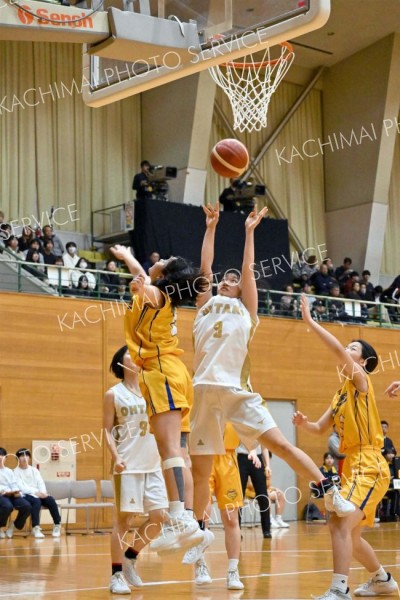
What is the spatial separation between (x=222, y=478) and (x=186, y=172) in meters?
13.9

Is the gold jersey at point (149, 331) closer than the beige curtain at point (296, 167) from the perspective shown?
Yes

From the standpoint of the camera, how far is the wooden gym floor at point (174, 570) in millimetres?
6289

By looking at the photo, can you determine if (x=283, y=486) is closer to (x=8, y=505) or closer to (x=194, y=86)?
(x=8, y=505)

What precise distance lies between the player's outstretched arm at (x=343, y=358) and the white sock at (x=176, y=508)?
4.50ft

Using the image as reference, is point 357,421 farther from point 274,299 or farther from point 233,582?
point 274,299

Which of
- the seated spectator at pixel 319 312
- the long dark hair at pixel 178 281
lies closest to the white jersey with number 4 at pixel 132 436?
the long dark hair at pixel 178 281

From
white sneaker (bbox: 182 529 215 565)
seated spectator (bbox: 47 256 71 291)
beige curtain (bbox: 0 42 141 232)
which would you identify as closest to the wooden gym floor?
white sneaker (bbox: 182 529 215 565)

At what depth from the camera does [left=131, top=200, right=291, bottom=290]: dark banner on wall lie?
63.7 ft

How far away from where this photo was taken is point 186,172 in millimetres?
21141

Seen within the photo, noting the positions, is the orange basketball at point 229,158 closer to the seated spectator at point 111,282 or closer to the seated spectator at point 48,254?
the seated spectator at point 111,282

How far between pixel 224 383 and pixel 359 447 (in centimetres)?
100

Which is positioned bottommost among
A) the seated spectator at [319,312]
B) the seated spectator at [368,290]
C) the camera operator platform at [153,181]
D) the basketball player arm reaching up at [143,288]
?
the basketball player arm reaching up at [143,288]

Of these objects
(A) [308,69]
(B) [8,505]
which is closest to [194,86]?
(A) [308,69]

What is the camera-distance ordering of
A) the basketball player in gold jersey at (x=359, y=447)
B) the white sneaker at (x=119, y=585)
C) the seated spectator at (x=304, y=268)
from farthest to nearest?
the seated spectator at (x=304, y=268) → the white sneaker at (x=119, y=585) → the basketball player in gold jersey at (x=359, y=447)
